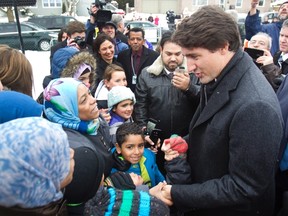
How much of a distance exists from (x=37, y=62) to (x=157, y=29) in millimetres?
6827

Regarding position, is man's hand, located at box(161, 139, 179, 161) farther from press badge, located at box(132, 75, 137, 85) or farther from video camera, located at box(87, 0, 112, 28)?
video camera, located at box(87, 0, 112, 28)

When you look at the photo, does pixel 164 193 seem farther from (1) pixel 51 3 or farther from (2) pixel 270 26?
(1) pixel 51 3

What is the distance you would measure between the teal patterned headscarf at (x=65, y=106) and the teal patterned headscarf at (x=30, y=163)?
0.83 m

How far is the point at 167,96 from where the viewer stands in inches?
110

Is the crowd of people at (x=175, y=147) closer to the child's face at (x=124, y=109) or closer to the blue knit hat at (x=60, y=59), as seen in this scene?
the child's face at (x=124, y=109)

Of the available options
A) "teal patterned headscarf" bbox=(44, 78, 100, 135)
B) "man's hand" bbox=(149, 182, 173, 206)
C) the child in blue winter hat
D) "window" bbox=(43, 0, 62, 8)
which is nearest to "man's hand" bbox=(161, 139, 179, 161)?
"man's hand" bbox=(149, 182, 173, 206)

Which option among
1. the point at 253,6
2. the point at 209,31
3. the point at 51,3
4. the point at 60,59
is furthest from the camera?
the point at 51,3

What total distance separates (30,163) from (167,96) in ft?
6.67

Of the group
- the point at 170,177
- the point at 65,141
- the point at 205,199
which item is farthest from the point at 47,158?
the point at 170,177

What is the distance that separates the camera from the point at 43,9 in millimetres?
38000

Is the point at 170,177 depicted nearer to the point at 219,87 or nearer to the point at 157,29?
the point at 219,87

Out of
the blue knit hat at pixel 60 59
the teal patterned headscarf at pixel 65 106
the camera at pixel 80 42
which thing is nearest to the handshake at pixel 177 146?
the teal patterned headscarf at pixel 65 106

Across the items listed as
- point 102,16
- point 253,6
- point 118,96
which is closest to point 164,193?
point 118,96

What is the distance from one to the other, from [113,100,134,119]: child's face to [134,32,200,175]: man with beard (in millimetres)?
144
